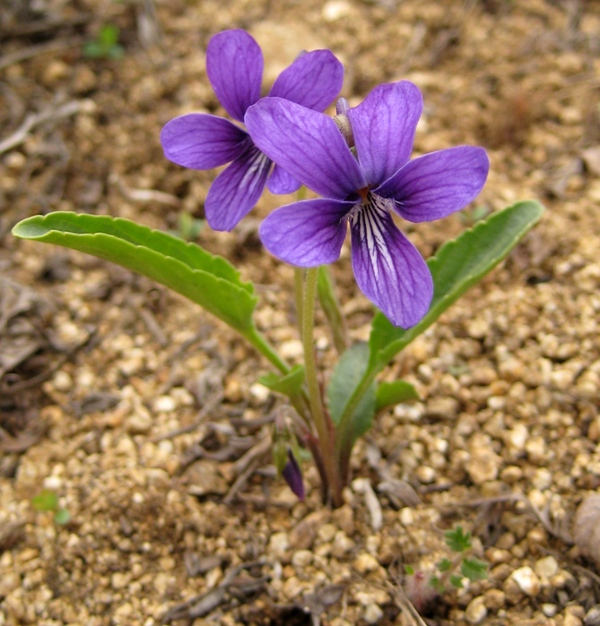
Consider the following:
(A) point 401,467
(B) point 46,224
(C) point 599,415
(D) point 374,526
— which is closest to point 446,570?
(D) point 374,526

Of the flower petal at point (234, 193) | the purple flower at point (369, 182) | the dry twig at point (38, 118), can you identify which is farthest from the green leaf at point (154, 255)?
the dry twig at point (38, 118)

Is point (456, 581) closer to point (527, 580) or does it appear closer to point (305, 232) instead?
point (527, 580)

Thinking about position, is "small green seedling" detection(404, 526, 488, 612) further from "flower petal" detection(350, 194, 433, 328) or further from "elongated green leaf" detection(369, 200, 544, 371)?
"flower petal" detection(350, 194, 433, 328)

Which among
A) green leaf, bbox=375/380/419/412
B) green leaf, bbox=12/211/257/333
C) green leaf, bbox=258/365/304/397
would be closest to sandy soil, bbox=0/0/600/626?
green leaf, bbox=375/380/419/412

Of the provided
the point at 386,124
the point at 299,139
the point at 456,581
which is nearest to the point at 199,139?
the point at 299,139

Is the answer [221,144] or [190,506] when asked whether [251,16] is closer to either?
[221,144]

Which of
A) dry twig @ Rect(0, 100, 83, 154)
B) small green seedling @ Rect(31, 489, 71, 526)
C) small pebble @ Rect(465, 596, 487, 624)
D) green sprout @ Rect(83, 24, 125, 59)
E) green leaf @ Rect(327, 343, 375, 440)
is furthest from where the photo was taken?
green sprout @ Rect(83, 24, 125, 59)
